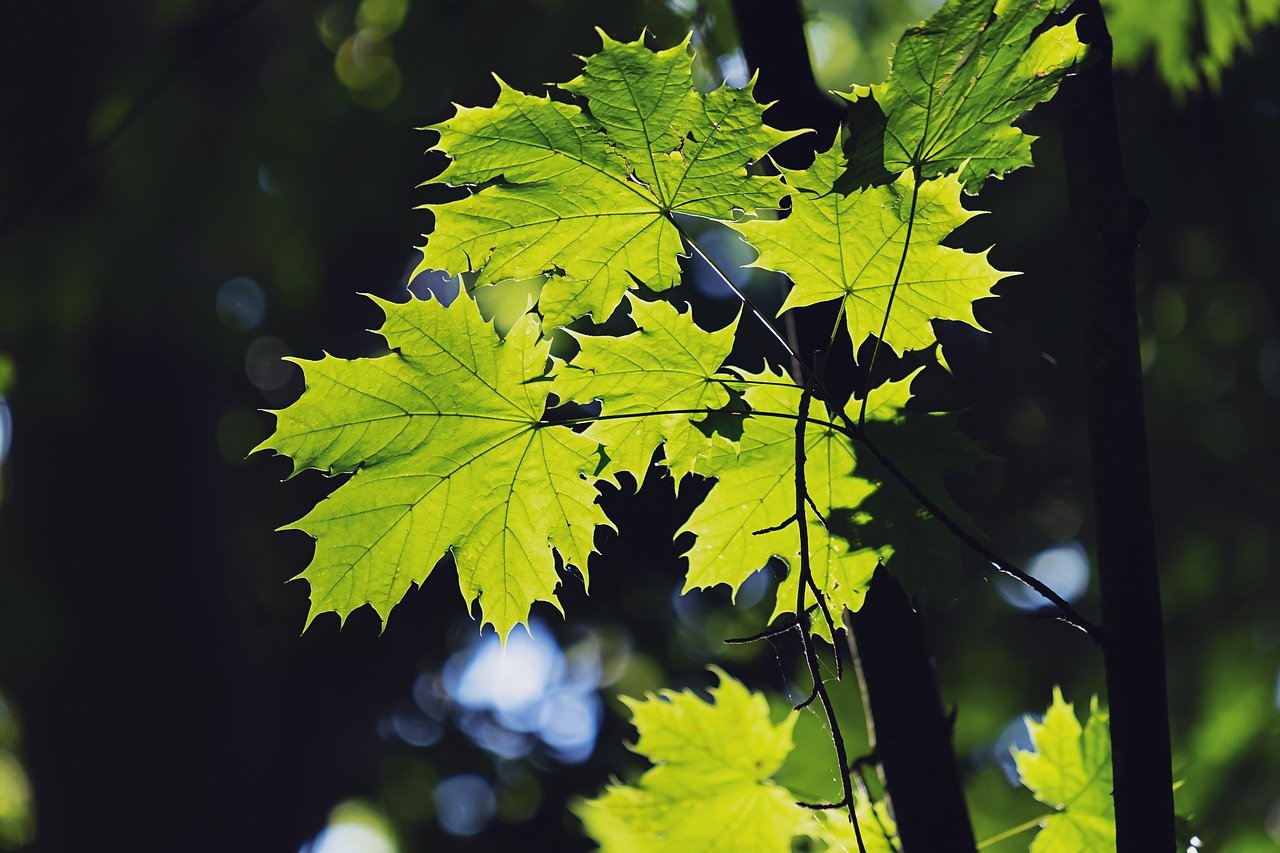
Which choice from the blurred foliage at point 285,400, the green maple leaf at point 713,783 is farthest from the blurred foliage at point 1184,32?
the green maple leaf at point 713,783

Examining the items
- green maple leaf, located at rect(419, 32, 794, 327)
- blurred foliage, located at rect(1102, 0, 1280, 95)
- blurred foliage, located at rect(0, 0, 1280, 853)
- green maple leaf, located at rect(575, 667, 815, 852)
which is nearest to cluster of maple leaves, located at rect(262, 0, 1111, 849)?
green maple leaf, located at rect(419, 32, 794, 327)

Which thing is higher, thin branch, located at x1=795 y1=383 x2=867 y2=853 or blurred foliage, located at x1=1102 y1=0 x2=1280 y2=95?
blurred foliage, located at x1=1102 y1=0 x2=1280 y2=95

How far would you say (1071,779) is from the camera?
144 centimetres

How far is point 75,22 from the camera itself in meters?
4.90

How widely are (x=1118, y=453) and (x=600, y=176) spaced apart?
0.61 meters

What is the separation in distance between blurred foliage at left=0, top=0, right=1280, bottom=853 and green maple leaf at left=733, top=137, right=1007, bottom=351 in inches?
86.6

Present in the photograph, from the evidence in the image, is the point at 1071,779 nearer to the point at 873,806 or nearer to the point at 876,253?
the point at 873,806

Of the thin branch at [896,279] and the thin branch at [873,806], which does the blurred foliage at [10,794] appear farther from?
the thin branch at [896,279]

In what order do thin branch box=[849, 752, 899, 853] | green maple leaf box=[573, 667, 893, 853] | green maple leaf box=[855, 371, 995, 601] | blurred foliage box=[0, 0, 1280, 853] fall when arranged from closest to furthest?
green maple leaf box=[855, 371, 995, 601] < thin branch box=[849, 752, 899, 853] < green maple leaf box=[573, 667, 893, 853] < blurred foliage box=[0, 0, 1280, 853]

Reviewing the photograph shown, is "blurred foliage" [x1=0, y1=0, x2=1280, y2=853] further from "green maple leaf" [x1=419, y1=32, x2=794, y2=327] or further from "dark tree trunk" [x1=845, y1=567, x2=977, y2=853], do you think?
"dark tree trunk" [x1=845, y1=567, x2=977, y2=853]

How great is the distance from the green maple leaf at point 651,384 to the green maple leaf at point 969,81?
0.92ft

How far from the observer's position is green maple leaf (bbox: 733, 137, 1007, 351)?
3.39ft

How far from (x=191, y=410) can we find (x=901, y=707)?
479 cm

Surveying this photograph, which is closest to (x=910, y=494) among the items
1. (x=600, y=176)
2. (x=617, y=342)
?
(x=617, y=342)
